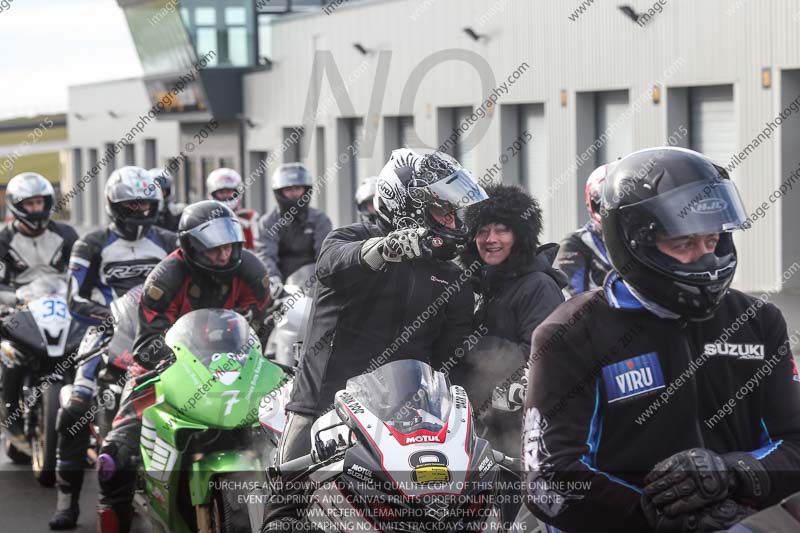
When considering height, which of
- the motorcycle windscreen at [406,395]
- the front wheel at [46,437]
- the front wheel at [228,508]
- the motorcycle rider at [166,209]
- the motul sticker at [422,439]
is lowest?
the front wheel at [46,437]

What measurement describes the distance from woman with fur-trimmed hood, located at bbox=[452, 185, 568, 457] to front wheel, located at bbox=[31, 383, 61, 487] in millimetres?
3825

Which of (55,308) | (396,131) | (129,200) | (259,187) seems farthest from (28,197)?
(259,187)

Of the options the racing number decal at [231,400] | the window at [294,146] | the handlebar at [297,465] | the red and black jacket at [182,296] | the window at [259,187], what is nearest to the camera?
the handlebar at [297,465]

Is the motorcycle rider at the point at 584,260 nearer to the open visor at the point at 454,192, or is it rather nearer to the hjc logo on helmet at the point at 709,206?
the open visor at the point at 454,192

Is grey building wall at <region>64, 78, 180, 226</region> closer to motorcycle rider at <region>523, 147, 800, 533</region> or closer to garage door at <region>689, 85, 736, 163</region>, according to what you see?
garage door at <region>689, 85, 736, 163</region>

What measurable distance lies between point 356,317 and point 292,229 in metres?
7.87

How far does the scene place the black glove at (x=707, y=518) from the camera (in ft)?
9.78

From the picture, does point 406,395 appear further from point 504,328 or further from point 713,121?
point 713,121

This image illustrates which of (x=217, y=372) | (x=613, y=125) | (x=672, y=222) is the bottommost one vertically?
(x=217, y=372)

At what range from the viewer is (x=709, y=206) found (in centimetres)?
326

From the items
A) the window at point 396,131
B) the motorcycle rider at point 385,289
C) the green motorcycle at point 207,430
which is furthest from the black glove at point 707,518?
the window at point 396,131

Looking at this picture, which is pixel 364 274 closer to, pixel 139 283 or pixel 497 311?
pixel 497 311

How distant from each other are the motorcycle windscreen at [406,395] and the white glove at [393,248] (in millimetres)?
415

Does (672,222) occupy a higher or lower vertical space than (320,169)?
higher
